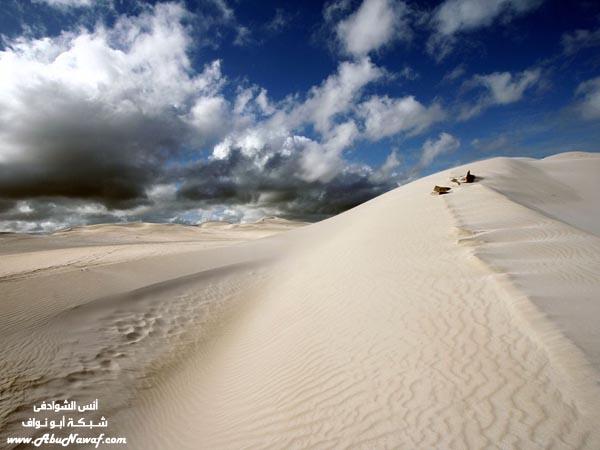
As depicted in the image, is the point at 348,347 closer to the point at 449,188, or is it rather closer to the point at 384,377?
the point at 384,377

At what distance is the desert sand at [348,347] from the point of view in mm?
3877

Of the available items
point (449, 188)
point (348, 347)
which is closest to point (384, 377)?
point (348, 347)

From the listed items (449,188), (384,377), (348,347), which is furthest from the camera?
(449,188)

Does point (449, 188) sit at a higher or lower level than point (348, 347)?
higher

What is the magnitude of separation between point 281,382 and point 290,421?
1205mm

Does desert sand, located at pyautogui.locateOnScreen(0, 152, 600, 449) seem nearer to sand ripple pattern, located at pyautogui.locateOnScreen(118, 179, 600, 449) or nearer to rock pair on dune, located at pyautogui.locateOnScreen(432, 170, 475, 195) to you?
sand ripple pattern, located at pyautogui.locateOnScreen(118, 179, 600, 449)

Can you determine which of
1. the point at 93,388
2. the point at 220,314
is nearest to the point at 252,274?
the point at 220,314

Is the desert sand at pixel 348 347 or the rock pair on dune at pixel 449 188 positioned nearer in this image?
the desert sand at pixel 348 347

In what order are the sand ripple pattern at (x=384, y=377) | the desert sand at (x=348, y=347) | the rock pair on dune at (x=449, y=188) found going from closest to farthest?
the sand ripple pattern at (x=384, y=377), the desert sand at (x=348, y=347), the rock pair on dune at (x=449, y=188)

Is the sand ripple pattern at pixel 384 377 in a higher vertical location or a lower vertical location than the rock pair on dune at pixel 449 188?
lower

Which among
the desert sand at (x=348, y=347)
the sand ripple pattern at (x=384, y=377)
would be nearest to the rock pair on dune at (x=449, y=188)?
the desert sand at (x=348, y=347)

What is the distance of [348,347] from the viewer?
602cm

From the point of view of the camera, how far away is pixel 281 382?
5742mm

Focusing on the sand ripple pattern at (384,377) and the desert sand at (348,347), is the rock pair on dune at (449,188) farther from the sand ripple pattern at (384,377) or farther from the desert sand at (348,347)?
the sand ripple pattern at (384,377)
